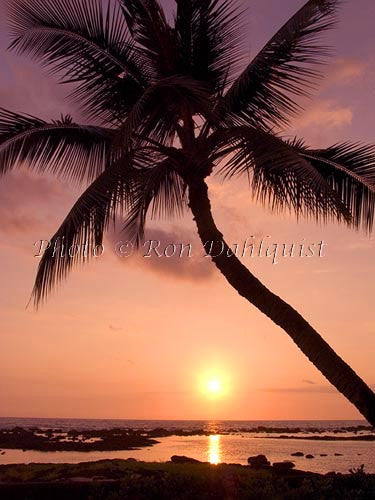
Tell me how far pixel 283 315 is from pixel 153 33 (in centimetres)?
478

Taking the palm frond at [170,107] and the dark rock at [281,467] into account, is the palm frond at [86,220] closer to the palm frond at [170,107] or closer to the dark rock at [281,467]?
the palm frond at [170,107]

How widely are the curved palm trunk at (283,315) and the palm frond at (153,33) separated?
6.49 feet

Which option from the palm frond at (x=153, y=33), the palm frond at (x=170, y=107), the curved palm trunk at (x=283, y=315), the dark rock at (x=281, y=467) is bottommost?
the dark rock at (x=281, y=467)

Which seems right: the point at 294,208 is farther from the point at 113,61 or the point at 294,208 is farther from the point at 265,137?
the point at 113,61

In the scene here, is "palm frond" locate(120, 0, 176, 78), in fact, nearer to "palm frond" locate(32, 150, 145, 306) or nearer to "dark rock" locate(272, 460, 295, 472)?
"palm frond" locate(32, 150, 145, 306)

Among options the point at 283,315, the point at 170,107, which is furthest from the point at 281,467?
the point at 170,107

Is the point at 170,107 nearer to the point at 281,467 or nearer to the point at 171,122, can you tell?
the point at 171,122

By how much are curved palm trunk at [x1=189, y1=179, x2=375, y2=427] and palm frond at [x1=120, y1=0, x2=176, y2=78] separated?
1980 millimetres

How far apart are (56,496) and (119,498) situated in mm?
1337

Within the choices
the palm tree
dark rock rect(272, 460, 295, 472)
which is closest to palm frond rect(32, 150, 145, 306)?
the palm tree

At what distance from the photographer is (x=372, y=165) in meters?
9.33

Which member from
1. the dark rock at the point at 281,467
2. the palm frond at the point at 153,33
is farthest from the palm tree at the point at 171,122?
the dark rock at the point at 281,467

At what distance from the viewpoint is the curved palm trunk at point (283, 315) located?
7.79 m

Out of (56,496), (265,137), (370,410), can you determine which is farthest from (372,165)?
(56,496)
